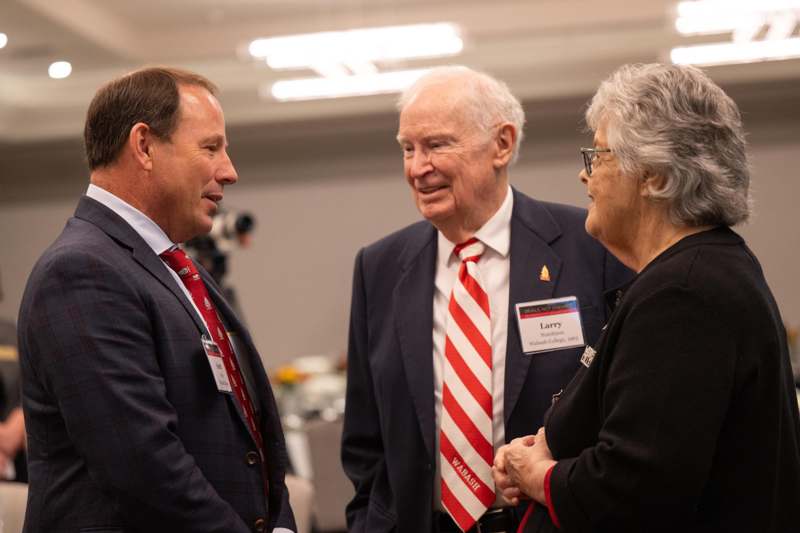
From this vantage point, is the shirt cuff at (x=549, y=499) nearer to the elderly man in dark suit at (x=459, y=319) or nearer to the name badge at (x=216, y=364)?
the elderly man in dark suit at (x=459, y=319)

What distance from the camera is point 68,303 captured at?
1.66m

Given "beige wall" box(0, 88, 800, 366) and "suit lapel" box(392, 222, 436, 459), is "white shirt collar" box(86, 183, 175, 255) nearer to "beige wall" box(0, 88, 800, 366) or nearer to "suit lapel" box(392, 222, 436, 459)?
"suit lapel" box(392, 222, 436, 459)

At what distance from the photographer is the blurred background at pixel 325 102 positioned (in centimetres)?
750

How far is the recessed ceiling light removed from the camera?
859 cm

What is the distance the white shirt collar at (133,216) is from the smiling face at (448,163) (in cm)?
64

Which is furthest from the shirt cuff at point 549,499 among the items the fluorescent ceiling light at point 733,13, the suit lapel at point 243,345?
the fluorescent ceiling light at point 733,13

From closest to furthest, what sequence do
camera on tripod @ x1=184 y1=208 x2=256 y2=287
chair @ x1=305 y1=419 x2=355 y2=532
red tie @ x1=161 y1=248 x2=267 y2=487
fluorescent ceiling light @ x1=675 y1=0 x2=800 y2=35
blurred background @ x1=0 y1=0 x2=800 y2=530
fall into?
1. red tie @ x1=161 y1=248 x2=267 y2=487
2. camera on tripod @ x1=184 y1=208 x2=256 y2=287
3. chair @ x1=305 y1=419 x2=355 y2=532
4. fluorescent ceiling light @ x1=675 y1=0 x2=800 y2=35
5. blurred background @ x1=0 y1=0 x2=800 y2=530

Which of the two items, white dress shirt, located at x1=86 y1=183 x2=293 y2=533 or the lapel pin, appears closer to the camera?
white dress shirt, located at x1=86 y1=183 x2=293 y2=533

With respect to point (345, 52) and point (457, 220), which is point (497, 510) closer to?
point (457, 220)

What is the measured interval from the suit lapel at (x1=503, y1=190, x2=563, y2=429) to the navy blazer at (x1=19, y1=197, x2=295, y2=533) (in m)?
0.62

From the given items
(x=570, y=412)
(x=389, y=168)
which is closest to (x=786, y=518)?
(x=570, y=412)

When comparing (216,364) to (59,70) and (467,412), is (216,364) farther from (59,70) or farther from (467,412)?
(59,70)

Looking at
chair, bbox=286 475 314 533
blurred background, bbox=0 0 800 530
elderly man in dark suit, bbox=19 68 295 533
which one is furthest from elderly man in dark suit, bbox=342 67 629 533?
blurred background, bbox=0 0 800 530

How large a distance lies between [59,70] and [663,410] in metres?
8.38
